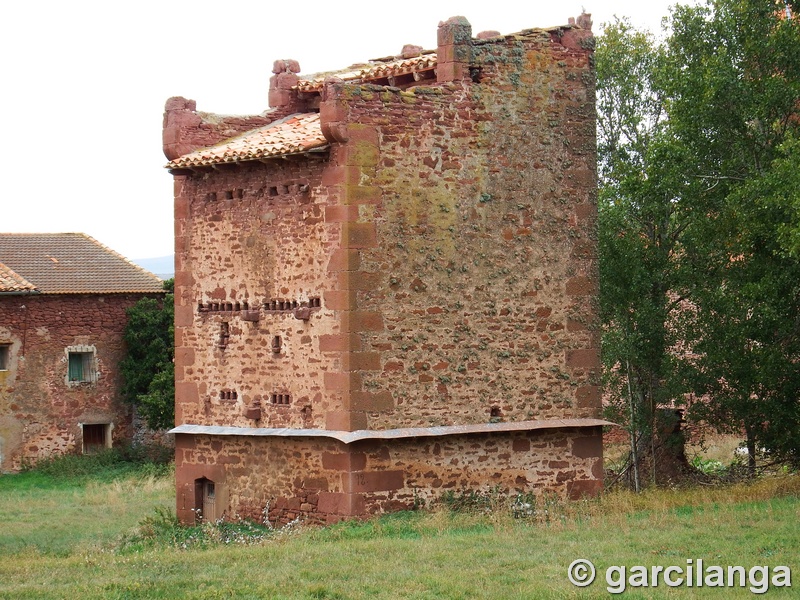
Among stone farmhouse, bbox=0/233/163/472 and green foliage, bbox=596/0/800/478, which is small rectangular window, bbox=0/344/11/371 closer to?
stone farmhouse, bbox=0/233/163/472

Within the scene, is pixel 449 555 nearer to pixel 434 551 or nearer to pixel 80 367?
pixel 434 551

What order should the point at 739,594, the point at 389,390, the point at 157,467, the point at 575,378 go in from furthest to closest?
the point at 157,467, the point at 575,378, the point at 389,390, the point at 739,594

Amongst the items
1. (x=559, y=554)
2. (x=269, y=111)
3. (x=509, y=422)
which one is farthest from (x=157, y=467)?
(x=559, y=554)

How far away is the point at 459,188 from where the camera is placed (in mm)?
18578

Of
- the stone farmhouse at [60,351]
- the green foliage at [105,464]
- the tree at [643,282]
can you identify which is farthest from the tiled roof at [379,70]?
the stone farmhouse at [60,351]

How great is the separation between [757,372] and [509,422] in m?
5.97

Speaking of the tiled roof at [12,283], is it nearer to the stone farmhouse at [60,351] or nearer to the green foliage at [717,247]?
the stone farmhouse at [60,351]

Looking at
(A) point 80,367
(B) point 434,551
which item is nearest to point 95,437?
(A) point 80,367

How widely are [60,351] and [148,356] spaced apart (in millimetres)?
2399

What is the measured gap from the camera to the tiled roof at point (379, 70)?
19406 millimetres

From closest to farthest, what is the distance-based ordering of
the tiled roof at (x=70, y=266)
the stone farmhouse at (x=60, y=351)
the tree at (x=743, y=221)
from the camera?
the tree at (x=743, y=221) < the stone farmhouse at (x=60, y=351) < the tiled roof at (x=70, y=266)

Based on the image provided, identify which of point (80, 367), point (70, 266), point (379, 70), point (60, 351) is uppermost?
point (379, 70)

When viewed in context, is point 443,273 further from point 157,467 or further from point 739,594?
point 157,467

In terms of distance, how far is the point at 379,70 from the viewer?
2002cm
